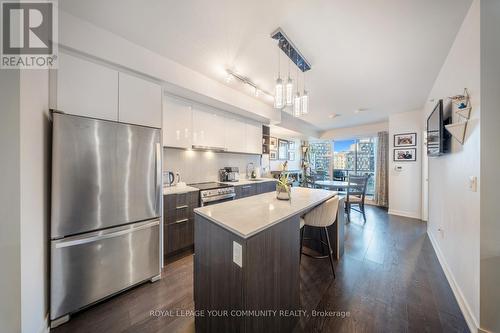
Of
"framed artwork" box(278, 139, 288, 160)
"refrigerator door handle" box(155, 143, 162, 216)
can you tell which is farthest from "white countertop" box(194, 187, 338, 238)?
"framed artwork" box(278, 139, 288, 160)

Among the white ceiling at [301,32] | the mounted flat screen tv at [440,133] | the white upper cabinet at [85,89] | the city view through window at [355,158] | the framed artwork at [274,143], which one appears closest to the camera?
the white ceiling at [301,32]

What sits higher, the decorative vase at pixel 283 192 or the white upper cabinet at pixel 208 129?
the white upper cabinet at pixel 208 129

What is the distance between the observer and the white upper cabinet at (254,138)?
384 cm

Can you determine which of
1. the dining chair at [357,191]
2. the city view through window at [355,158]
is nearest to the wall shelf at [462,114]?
the dining chair at [357,191]

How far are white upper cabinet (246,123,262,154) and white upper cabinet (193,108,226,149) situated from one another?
720 millimetres

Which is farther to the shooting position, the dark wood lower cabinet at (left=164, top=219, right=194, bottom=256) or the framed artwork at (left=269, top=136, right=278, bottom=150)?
the framed artwork at (left=269, top=136, right=278, bottom=150)

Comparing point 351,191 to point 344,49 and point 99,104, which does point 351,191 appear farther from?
point 99,104

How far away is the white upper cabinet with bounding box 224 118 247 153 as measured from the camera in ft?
11.1

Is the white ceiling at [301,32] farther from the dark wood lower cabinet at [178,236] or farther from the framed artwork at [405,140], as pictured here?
the dark wood lower cabinet at [178,236]

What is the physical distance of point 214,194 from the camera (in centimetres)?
275

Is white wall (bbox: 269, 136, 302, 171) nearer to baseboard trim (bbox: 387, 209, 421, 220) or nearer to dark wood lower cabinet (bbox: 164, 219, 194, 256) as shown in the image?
baseboard trim (bbox: 387, 209, 421, 220)

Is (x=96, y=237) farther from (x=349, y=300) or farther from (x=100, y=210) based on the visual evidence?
(x=349, y=300)

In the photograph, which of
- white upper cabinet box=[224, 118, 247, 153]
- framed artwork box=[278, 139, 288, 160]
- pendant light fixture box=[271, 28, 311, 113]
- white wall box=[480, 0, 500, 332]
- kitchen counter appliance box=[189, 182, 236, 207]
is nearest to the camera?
white wall box=[480, 0, 500, 332]

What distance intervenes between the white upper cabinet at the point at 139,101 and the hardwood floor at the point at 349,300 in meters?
1.83
